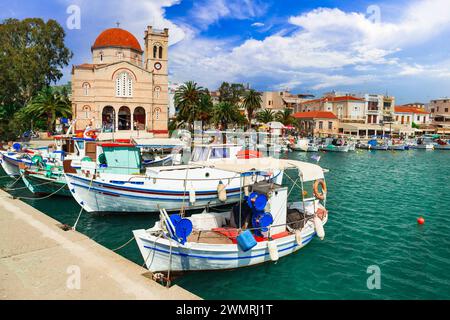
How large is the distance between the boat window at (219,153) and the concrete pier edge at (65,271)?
9700 mm

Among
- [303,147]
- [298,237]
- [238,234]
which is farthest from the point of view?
[303,147]

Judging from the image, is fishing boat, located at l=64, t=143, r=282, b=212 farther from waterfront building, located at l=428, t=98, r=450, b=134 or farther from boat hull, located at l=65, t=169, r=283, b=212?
waterfront building, located at l=428, t=98, r=450, b=134

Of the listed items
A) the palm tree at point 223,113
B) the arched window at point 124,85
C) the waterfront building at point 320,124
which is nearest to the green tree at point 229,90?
the waterfront building at point 320,124

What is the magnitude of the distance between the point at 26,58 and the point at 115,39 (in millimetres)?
14417

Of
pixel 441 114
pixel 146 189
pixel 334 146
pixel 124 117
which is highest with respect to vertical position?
pixel 441 114

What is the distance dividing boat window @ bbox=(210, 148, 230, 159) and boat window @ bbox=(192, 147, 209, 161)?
401mm

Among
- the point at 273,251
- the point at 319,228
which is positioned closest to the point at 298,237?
the point at 319,228

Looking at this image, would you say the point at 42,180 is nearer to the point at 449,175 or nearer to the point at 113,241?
the point at 113,241

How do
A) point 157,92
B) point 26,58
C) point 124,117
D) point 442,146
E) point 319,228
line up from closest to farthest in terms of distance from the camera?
1. point 319,228
2. point 26,58
3. point 157,92
4. point 124,117
5. point 442,146

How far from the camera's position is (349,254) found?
12984 mm

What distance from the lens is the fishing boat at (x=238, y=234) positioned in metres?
10.1

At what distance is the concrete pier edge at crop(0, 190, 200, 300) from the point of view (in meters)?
7.77

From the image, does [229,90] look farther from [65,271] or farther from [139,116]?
[65,271]

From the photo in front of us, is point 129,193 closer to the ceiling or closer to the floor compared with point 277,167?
closer to the floor
